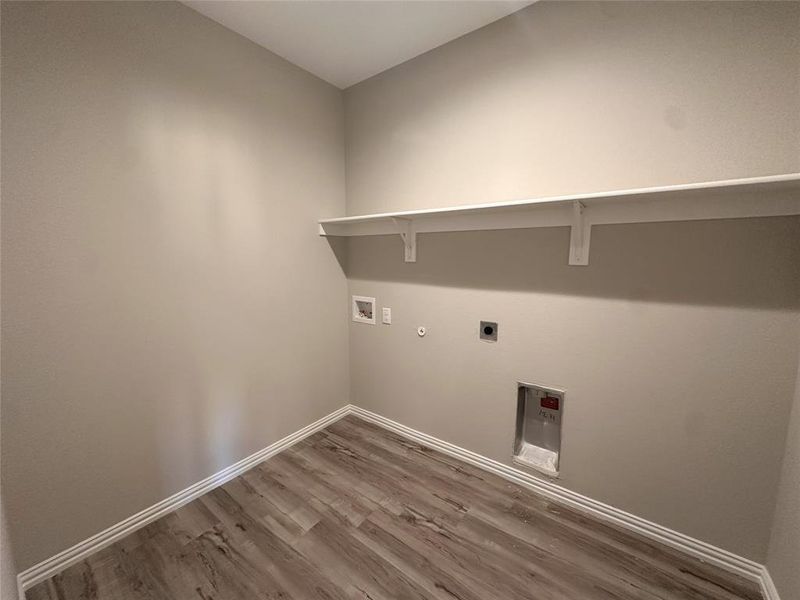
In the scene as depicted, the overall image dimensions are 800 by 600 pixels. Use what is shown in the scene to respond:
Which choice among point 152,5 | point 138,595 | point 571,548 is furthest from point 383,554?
point 152,5

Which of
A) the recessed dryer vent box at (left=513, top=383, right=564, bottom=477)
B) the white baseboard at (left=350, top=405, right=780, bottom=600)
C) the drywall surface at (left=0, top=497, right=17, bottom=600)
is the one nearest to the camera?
the drywall surface at (left=0, top=497, right=17, bottom=600)

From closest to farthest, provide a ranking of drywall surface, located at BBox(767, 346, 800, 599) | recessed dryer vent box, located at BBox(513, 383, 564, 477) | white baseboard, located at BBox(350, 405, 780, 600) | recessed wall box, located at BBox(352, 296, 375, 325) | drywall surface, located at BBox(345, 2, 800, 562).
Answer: drywall surface, located at BBox(767, 346, 800, 599) → drywall surface, located at BBox(345, 2, 800, 562) → white baseboard, located at BBox(350, 405, 780, 600) → recessed dryer vent box, located at BBox(513, 383, 564, 477) → recessed wall box, located at BBox(352, 296, 375, 325)

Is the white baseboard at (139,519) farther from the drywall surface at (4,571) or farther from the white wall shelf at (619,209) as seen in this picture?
the white wall shelf at (619,209)

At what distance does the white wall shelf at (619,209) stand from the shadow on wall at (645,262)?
0.04 meters

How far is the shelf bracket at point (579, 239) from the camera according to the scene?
1512 mm

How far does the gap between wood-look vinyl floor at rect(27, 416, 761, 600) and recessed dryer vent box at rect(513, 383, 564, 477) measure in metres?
0.19

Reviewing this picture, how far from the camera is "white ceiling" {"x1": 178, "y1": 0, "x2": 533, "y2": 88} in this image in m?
1.59

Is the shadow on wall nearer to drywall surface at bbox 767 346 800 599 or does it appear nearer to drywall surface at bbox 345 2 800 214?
drywall surface at bbox 345 2 800 214

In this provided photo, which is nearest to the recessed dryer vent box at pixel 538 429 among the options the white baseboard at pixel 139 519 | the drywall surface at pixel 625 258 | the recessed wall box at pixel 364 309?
the drywall surface at pixel 625 258

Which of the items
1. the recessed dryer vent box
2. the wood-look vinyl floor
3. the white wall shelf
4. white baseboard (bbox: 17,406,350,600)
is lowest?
the wood-look vinyl floor

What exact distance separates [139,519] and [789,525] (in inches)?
111

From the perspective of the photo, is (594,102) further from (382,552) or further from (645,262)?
(382,552)

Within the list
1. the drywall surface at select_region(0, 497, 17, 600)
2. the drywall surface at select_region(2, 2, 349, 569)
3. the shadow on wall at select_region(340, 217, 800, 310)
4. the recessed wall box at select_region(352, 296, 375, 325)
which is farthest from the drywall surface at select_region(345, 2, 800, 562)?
the drywall surface at select_region(0, 497, 17, 600)

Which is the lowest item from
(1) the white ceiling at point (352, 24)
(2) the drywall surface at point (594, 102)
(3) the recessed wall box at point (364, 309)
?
(3) the recessed wall box at point (364, 309)
